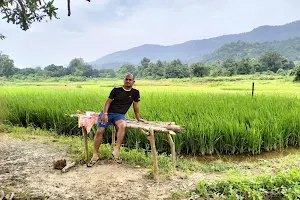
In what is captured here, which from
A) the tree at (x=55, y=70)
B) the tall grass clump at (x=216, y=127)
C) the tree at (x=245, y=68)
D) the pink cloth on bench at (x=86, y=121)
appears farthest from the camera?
the tree at (x=55, y=70)

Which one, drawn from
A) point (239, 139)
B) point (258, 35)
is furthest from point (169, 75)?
point (258, 35)

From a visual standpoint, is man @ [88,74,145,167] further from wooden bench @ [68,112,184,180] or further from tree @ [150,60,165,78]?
tree @ [150,60,165,78]

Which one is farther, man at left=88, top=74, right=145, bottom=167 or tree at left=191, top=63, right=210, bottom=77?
tree at left=191, top=63, right=210, bottom=77

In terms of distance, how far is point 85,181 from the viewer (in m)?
3.41

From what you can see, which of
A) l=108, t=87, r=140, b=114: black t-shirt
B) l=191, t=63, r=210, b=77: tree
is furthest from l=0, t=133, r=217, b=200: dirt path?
l=191, t=63, r=210, b=77: tree

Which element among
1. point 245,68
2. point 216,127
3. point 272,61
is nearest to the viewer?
point 216,127

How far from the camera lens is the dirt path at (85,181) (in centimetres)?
306

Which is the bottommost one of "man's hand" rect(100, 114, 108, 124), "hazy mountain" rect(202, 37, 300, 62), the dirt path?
the dirt path

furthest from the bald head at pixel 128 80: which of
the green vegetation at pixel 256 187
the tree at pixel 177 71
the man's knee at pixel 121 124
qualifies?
the tree at pixel 177 71

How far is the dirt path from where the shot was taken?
306 cm

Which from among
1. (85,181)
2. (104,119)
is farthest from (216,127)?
(85,181)

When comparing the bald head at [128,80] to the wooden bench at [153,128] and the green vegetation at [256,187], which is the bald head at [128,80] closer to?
the wooden bench at [153,128]

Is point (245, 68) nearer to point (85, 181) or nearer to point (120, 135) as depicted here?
point (120, 135)

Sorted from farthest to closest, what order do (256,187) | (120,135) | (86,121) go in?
1. (86,121)
2. (120,135)
3. (256,187)
